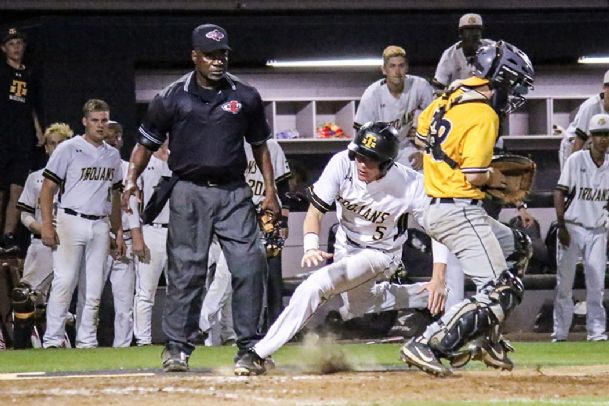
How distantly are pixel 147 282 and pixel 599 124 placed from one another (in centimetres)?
442

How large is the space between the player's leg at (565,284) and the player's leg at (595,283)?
4.5 inches

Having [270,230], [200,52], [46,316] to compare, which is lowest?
[46,316]

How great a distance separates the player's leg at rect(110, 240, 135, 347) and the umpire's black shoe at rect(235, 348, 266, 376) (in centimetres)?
438

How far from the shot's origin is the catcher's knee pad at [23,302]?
1149 centimetres

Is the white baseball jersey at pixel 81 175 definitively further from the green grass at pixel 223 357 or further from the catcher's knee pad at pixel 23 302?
the green grass at pixel 223 357

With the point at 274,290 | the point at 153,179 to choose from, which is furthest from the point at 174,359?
the point at 153,179

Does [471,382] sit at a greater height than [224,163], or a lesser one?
lesser

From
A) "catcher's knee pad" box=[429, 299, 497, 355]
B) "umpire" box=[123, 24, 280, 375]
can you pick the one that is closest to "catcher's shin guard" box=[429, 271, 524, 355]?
"catcher's knee pad" box=[429, 299, 497, 355]

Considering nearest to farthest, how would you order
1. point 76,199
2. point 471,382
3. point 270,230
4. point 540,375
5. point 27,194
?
point 471,382 → point 540,375 → point 270,230 → point 76,199 → point 27,194

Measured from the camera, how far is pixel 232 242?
765cm

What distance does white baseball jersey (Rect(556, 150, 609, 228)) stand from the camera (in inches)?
472

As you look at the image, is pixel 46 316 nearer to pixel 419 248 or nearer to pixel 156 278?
pixel 156 278

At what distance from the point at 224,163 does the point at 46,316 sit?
4490mm

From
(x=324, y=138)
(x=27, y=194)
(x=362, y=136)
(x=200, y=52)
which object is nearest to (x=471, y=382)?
(x=362, y=136)
